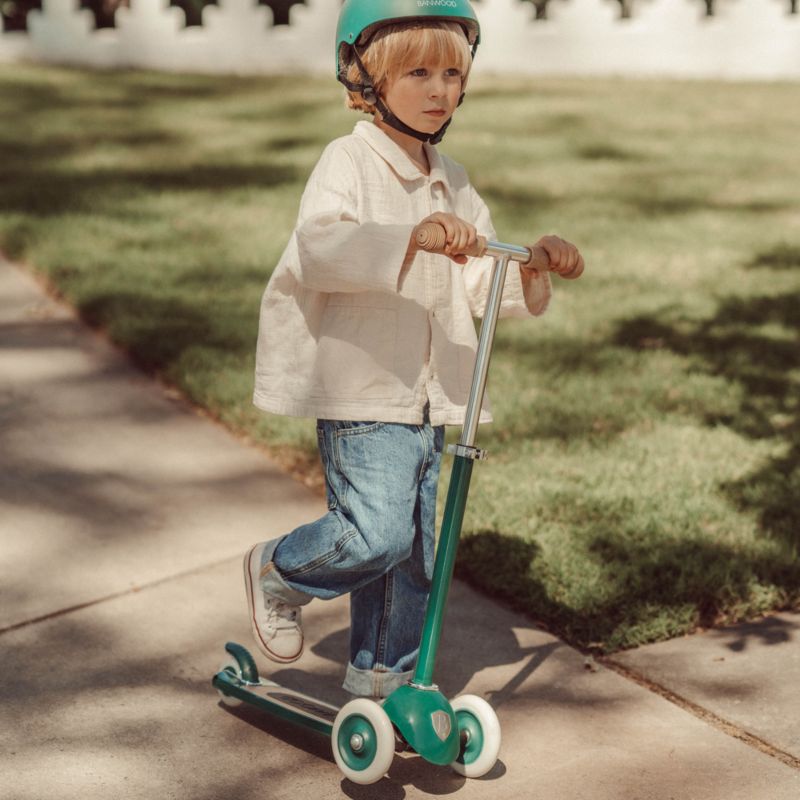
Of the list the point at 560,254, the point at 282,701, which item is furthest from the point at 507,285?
the point at 282,701

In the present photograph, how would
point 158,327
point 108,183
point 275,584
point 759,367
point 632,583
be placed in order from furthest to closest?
point 108,183
point 158,327
point 759,367
point 632,583
point 275,584

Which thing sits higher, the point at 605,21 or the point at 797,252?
the point at 605,21

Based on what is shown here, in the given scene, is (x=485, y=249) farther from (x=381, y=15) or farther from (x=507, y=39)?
(x=507, y=39)

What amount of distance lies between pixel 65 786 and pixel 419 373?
1172 mm

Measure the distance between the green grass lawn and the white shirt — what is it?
1.08 m

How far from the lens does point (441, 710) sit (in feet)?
9.55

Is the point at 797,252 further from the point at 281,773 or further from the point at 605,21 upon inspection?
the point at 605,21

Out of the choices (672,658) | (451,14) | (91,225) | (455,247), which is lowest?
(672,658)

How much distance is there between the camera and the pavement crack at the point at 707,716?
3.19m

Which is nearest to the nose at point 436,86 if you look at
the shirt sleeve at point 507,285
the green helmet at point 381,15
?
the green helmet at point 381,15

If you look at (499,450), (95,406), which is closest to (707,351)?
(499,450)

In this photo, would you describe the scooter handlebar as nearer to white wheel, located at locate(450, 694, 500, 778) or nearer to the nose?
the nose

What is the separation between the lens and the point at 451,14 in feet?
9.65

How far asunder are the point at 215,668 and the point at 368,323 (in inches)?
42.7
